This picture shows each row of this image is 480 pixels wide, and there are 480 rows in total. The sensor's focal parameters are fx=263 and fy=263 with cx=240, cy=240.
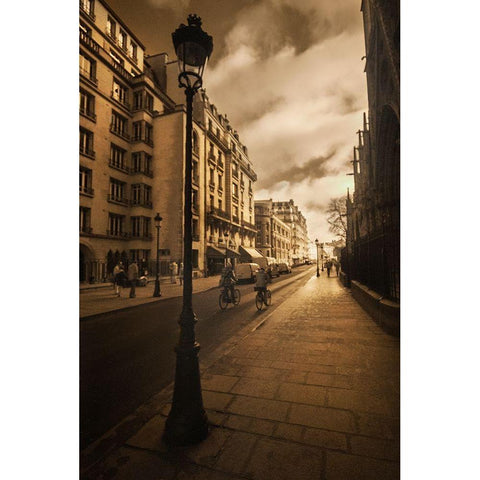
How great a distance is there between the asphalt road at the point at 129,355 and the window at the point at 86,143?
6.30 feet

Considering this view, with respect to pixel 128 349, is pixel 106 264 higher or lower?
higher

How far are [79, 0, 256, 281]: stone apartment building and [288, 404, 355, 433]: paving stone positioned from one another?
186cm

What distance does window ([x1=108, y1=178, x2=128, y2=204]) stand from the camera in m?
3.20

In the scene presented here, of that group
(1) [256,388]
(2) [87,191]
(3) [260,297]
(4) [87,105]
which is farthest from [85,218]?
(3) [260,297]

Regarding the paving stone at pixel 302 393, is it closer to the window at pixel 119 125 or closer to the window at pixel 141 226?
the window at pixel 141 226

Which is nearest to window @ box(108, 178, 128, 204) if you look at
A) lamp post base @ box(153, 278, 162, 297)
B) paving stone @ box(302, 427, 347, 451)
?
lamp post base @ box(153, 278, 162, 297)

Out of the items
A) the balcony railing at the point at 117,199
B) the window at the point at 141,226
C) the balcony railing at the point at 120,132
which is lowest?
the window at the point at 141,226

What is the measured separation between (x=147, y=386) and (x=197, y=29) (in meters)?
3.20

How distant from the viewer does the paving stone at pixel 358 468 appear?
1502 millimetres

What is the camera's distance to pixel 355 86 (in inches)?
98.0

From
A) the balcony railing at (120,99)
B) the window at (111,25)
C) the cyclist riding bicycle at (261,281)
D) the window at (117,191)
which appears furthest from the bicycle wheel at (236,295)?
the window at (111,25)

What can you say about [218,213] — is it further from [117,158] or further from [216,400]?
[216,400]
